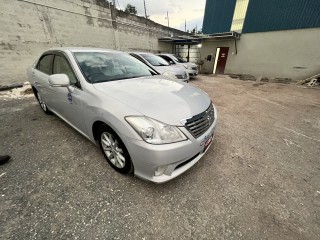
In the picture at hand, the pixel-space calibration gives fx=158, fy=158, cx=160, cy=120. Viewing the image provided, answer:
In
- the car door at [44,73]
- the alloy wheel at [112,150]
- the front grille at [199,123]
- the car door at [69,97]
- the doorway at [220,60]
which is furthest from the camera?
the doorway at [220,60]

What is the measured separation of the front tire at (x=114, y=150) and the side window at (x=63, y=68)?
834 millimetres

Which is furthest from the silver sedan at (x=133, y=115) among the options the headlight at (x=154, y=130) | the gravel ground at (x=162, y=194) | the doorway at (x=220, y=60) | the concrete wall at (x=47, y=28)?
the doorway at (x=220, y=60)

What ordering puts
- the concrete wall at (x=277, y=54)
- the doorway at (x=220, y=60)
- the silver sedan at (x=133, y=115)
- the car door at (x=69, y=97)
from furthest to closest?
the doorway at (x=220, y=60), the concrete wall at (x=277, y=54), the car door at (x=69, y=97), the silver sedan at (x=133, y=115)

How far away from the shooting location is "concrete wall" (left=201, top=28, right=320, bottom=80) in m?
8.94

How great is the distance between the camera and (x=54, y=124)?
3340 mm

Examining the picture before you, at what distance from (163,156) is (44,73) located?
2981 mm

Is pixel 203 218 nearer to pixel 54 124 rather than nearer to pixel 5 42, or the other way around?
pixel 54 124

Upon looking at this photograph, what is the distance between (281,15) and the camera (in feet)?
31.1

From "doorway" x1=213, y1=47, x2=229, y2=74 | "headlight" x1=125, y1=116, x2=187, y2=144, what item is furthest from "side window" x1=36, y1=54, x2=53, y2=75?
"doorway" x1=213, y1=47, x2=229, y2=74

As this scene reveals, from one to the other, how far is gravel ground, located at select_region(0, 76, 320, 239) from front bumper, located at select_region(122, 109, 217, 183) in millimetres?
301

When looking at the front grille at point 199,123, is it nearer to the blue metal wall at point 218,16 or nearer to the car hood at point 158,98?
the car hood at point 158,98

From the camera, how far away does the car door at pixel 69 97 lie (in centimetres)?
214

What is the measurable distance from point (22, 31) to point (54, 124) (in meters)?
5.60

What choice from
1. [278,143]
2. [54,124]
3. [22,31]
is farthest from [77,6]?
[278,143]
